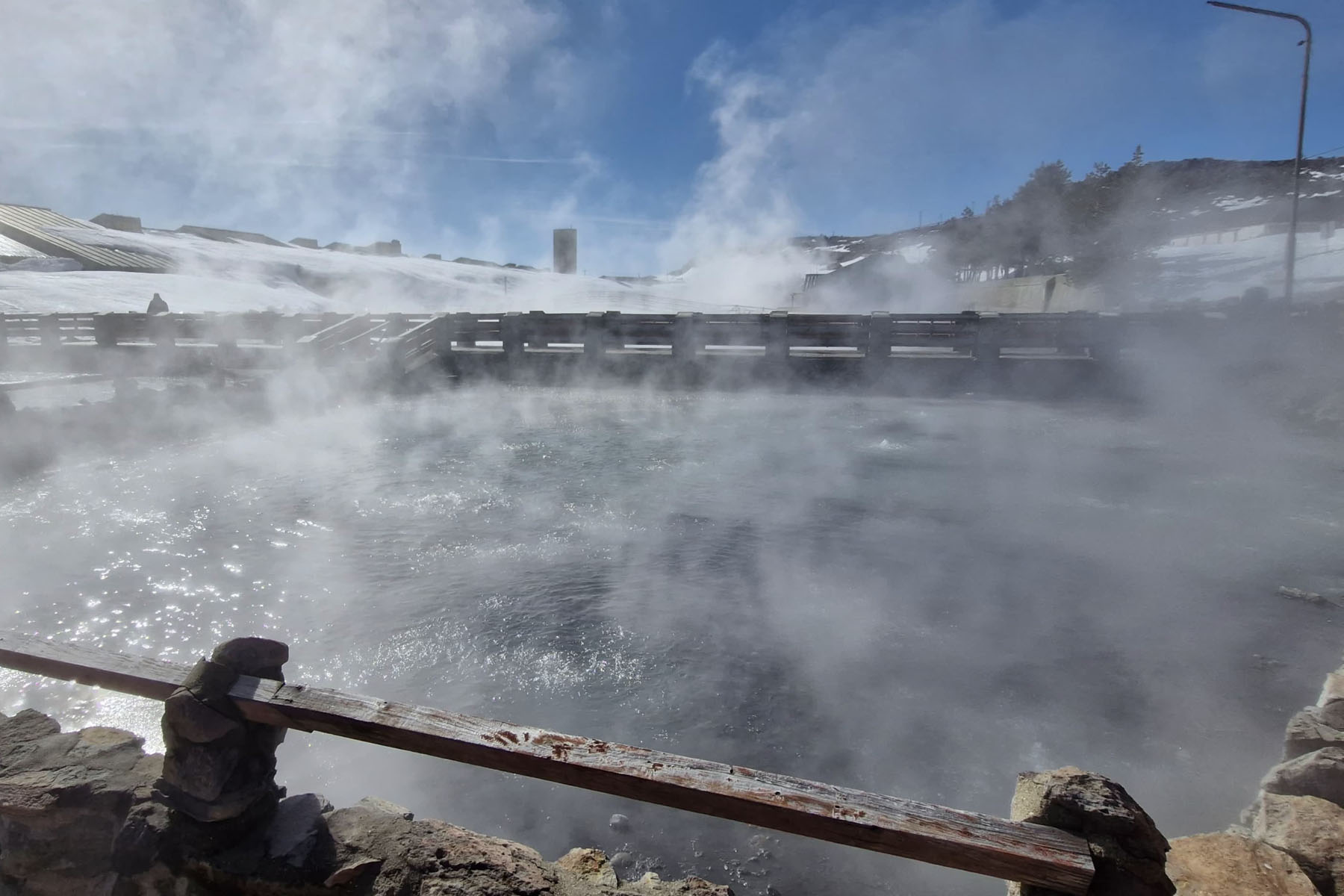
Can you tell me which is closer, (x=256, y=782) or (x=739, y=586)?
(x=256, y=782)

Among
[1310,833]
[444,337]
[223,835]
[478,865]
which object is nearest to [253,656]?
[223,835]

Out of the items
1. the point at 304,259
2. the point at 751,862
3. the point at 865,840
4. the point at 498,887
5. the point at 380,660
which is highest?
the point at 304,259

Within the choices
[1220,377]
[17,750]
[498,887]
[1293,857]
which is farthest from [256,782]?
[1220,377]

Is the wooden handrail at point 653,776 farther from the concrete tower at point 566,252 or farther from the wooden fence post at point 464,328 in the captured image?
the concrete tower at point 566,252

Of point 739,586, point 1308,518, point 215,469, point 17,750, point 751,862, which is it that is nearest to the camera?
point 17,750

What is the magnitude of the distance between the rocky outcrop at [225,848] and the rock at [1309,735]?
2.39 metres

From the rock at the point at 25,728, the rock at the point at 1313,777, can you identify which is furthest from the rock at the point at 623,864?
the rock at the point at 1313,777

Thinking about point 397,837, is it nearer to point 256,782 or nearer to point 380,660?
point 256,782

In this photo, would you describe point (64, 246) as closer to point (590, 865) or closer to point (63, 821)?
point (63, 821)

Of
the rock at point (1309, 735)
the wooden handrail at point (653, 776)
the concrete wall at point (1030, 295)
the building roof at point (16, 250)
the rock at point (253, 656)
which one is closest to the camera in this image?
the wooden handrail at point (653, 776)

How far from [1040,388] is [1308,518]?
6450 mm

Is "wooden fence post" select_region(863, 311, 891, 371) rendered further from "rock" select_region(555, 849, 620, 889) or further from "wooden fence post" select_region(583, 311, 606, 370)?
"rock" select_region(555, 849, 620, 889)

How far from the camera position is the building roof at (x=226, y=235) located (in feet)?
119

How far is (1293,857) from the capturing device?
6.66ft
